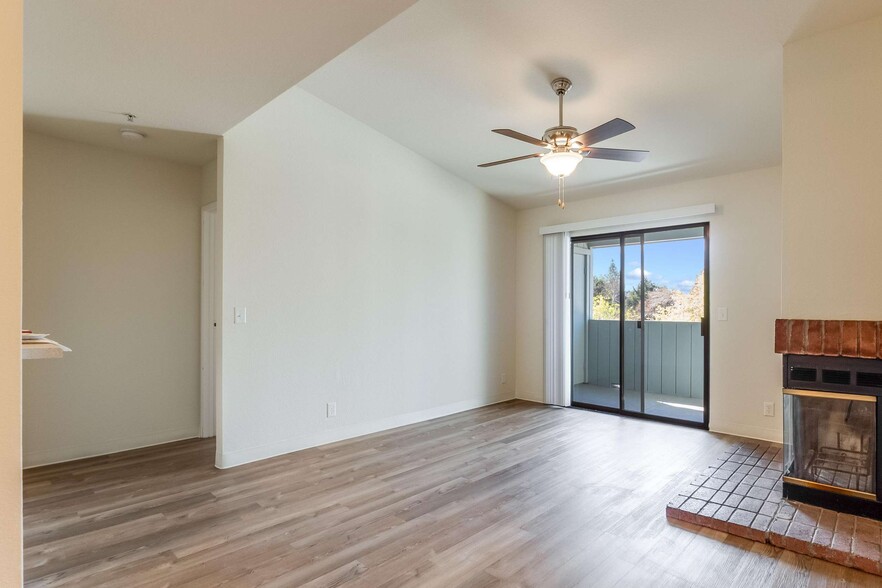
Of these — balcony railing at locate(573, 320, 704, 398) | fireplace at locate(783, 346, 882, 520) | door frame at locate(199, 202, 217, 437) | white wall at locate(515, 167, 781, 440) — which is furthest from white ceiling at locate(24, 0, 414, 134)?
balcony railing at locate(573, 320, 704, 398)

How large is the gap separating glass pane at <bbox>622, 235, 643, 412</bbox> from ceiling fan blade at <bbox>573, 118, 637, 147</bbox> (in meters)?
2.66

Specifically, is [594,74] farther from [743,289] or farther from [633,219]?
[743,289]

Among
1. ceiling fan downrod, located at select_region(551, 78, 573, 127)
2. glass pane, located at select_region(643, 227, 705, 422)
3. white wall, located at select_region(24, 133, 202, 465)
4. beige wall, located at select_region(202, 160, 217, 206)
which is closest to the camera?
ceiling fan downrod, located at select_region(551, 78, 573, 127)

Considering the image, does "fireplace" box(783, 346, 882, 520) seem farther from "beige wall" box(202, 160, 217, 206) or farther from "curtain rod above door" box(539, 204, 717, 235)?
"beige wall" box(202, 160, 217, 206)

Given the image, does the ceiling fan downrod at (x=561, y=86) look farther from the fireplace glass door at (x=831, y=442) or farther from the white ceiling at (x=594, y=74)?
the fireplace glass door at (x=831, y=442)

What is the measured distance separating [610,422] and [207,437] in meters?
4.08

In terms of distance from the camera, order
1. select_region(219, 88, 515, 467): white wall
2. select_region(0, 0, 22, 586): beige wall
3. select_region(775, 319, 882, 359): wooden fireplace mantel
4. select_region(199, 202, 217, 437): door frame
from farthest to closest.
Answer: select_region(199, 202, 217, 437): door frame < select_region(219, 88, 515, 467): white wall < select_region(775, 319, 882, 359): wooden fireplace mantel < select_region(0, 0, 22, 586): beige wall

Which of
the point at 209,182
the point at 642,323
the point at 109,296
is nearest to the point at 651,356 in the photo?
the point at 642,323

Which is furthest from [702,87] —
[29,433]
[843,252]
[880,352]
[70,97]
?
[29,433]

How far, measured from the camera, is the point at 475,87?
3.51m

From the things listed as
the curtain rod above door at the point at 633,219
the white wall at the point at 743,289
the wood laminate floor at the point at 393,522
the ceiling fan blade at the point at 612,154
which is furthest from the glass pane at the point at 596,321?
the ceiling fan blade at the point at 612,154

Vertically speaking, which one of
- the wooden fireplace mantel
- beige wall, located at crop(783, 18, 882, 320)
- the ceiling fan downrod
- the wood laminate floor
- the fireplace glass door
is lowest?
the wood laminate floor

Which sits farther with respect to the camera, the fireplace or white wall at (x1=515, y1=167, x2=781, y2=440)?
white wall at (x1=515, y1=167, x2=781, y2=440)

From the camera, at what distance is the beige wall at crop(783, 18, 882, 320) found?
2.53 m
